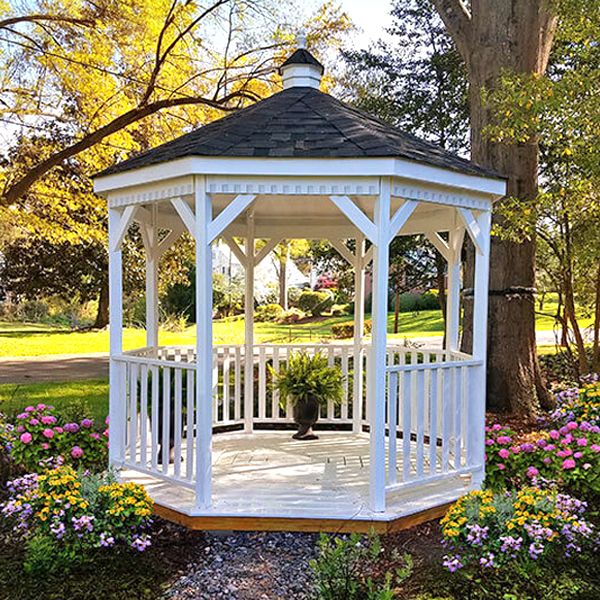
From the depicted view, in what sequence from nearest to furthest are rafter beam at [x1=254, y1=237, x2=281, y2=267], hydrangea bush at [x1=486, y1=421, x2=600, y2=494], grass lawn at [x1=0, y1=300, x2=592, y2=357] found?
hydrangea bush at [x1=486, y1=421, x2=600, y2=494] < rafter beam at [x1=254, y1=237, x2=281, y2=267] < grass lawn at [x1=0, y1=300, x2=592, y2=357]

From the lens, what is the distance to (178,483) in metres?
4.31

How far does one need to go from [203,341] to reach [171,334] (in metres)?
14.0

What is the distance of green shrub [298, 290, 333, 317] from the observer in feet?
81.8

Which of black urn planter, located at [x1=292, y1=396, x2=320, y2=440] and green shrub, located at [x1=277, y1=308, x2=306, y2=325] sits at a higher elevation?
green shrub, located at [x1=277, y1=308, x2=306, y2=325]

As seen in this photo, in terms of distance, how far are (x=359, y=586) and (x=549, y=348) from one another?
39.7ft

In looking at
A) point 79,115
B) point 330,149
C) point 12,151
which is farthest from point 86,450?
point 12,151

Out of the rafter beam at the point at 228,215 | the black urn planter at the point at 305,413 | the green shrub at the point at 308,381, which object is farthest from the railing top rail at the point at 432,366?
the black urn planter at the point at 305,413

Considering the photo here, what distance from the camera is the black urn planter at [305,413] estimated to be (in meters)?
6.00

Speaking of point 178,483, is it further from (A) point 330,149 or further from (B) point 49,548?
(A) point 330,149

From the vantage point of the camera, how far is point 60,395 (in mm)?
8703

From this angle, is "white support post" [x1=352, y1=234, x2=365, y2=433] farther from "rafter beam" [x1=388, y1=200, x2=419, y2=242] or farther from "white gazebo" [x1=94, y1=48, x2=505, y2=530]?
"rafter beam" [x1=388, y1=200, x2=419, y2=242]

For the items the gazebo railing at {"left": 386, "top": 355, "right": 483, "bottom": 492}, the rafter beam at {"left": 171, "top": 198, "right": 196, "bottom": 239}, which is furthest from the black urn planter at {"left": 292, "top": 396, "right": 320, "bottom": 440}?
the rafter beam at {"left": 171, "top": 198, "right": 196, "bottom": 239}

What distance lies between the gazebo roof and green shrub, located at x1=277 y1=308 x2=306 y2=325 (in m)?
17.5

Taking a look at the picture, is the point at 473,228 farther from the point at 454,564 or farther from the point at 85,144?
the point at 85,144
